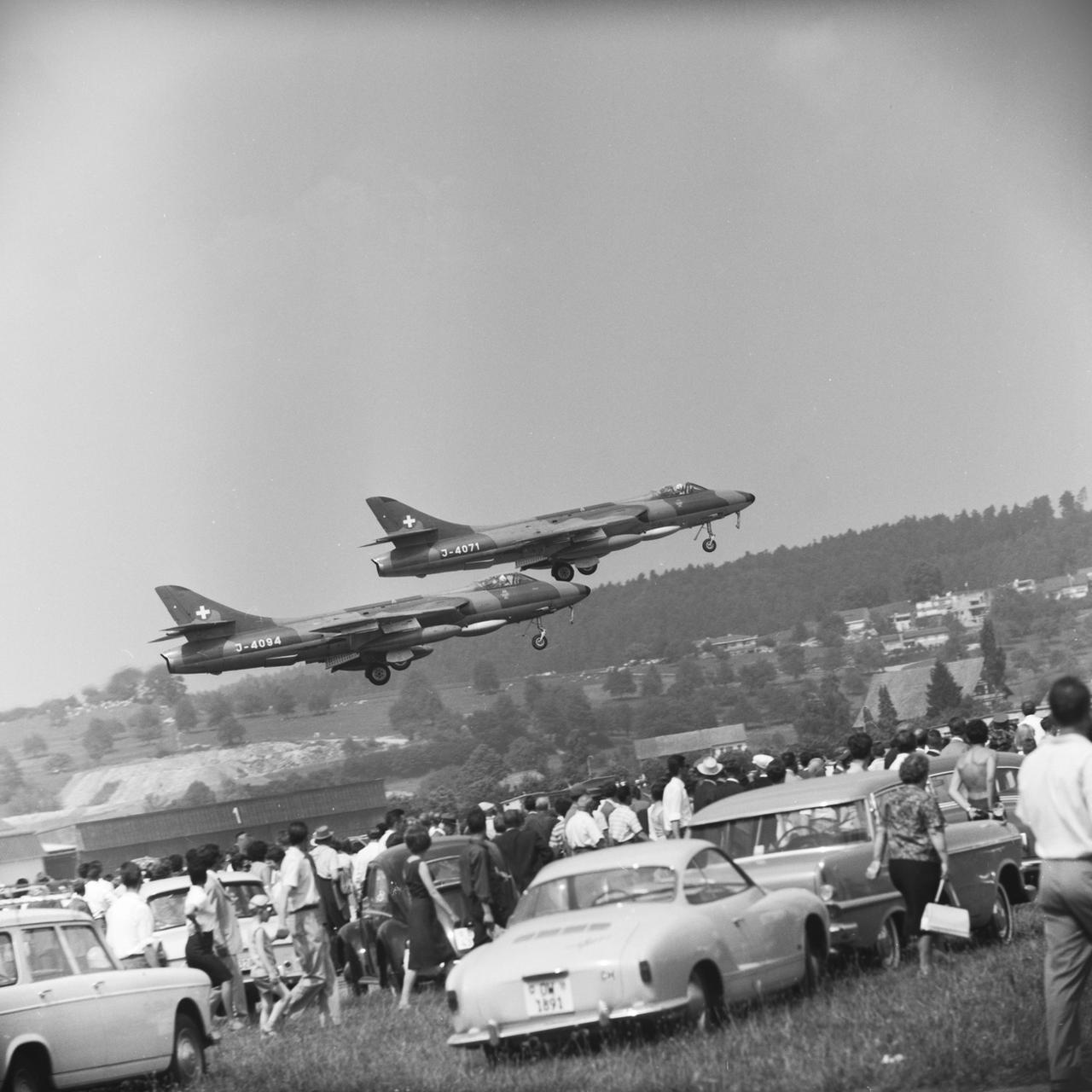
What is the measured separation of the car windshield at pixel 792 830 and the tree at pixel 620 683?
127m

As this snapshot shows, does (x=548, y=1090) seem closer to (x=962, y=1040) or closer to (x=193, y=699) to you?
(x=962, y=1040)

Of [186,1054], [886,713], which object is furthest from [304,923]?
[886,713]

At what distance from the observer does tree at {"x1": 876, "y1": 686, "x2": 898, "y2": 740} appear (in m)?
125

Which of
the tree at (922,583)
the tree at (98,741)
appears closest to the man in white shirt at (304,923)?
the tree at (98,741)

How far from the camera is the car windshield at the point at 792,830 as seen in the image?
1345cm

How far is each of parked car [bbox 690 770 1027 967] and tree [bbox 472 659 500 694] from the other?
417ft

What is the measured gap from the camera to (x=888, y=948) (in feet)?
44.4

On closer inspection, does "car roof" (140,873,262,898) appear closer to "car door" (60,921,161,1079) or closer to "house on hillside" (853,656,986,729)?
"car door" (60,921,161,1079)

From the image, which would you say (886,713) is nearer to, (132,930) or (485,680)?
(485,680)

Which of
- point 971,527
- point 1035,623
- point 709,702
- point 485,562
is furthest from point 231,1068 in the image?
point 971,527

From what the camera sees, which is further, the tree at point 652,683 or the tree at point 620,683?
the tree at point 620,683

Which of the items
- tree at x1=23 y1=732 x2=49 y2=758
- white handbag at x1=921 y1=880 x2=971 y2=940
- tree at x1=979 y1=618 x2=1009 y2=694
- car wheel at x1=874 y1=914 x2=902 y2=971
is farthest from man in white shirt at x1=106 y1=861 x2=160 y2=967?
tree at x1=23 y1=732 x2=49 y2=758

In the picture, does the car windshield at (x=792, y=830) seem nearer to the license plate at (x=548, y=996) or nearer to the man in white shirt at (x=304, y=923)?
the license plate at (x=548, y=996)

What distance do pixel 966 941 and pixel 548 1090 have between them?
5557 millimetres
